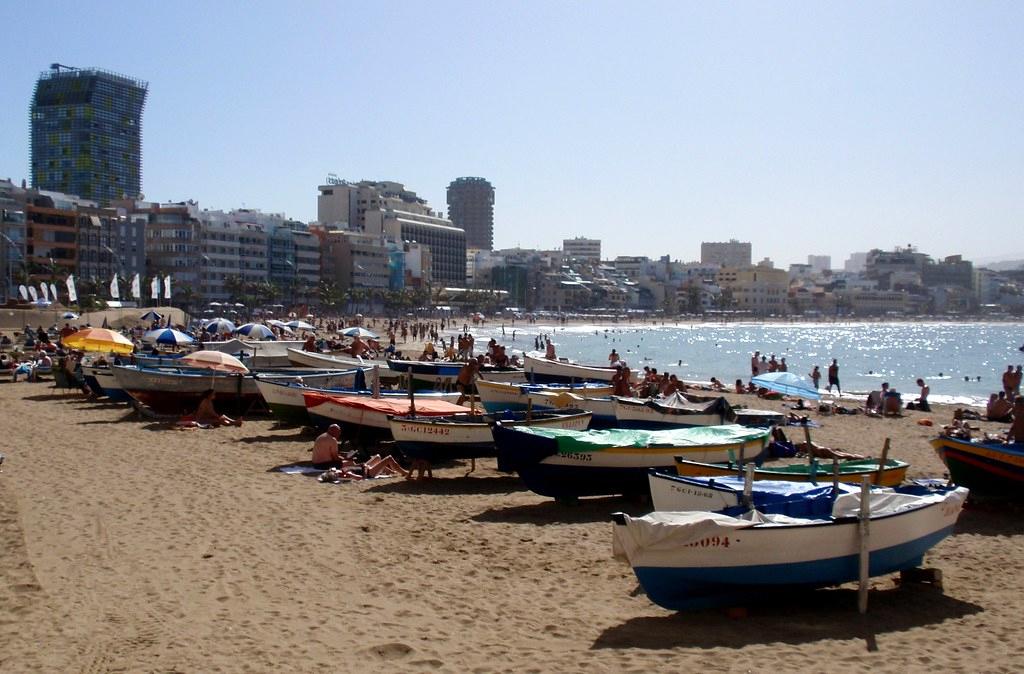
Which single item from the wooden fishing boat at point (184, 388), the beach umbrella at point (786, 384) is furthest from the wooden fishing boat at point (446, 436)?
the beach umbrella at point (786, 384)

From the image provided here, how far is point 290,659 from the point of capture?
768 centimetres

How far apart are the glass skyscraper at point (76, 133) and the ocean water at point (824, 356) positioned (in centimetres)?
8823

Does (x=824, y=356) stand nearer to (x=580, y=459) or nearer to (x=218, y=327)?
(x=218, y=327)

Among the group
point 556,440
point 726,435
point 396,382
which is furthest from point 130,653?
point 396,382

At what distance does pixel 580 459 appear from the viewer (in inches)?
531

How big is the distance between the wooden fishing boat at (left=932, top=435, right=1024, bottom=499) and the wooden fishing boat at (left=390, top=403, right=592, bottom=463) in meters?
6.02

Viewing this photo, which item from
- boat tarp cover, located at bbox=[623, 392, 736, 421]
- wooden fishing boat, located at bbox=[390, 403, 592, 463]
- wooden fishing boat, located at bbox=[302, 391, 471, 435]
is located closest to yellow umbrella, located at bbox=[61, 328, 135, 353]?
wooden fishing boat, located at bbox=[302, 391, 471, 435]

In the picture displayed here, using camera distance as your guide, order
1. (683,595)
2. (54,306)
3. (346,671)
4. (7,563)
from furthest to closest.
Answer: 1. (54,306)
2. (7,563)
3. (683,595)
4. (346,671)

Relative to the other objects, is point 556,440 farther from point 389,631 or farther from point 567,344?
point 567,344

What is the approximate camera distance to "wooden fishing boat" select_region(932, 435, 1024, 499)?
44.7 feet

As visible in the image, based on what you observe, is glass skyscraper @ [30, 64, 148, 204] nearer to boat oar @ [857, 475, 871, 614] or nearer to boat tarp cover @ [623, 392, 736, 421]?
boat tarp cover @ [623, 392, 736, 421]

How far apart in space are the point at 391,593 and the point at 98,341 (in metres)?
21.0

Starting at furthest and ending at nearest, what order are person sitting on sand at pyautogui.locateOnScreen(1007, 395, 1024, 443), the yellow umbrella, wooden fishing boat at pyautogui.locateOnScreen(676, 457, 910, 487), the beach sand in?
the yellow umbrella < person sitting on sand at pyautogui.locateOnScreen(1007, 395, 1024, 443) < wooden fishing boat at pyautogui.locateOnScreen(676, 457, 910, 487) < the beach sand

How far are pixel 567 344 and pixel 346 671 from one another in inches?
3356
